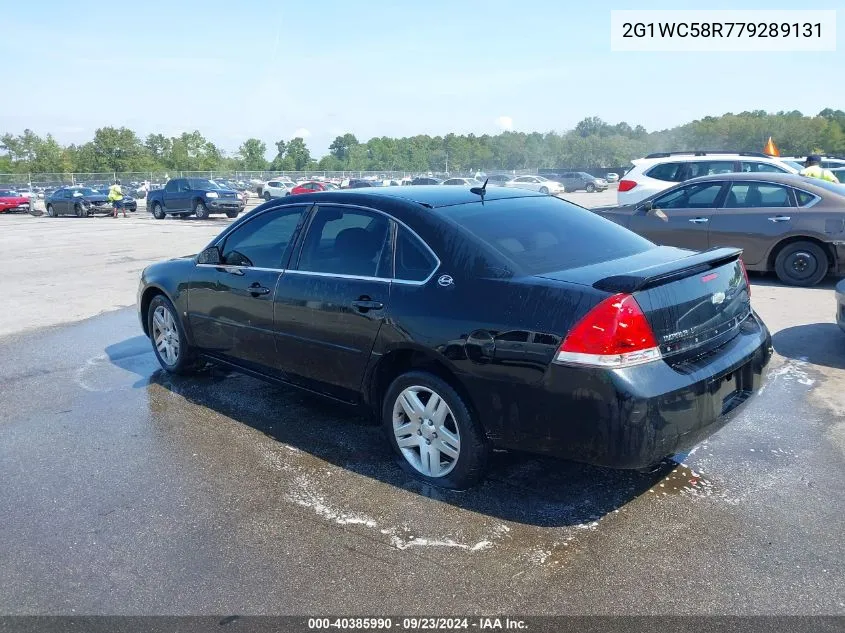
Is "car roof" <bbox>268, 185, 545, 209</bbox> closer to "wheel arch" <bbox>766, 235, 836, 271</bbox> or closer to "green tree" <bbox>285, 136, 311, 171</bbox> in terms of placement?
"wheel arch" <bbox>766, 235, 836, 271</bbox>

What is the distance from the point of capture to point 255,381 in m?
6.01

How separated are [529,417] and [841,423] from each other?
8.74ft

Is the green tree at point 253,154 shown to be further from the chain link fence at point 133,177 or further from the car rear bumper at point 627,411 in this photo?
the car rear bumper at point 627,411

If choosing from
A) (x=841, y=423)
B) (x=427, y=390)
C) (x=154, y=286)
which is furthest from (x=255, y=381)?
(x=841, y=423)

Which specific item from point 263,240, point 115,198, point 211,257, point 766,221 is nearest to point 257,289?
point 263,240

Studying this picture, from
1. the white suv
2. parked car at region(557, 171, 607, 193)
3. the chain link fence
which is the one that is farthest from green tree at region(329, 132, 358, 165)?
the white suv

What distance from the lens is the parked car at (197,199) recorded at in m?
27.0

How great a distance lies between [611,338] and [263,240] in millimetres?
2722

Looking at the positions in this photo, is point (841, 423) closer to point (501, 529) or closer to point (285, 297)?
point (501, 529)

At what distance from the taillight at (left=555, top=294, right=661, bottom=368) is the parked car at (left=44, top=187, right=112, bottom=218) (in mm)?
32499

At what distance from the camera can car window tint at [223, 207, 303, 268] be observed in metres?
4.85

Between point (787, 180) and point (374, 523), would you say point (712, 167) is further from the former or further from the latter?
point (374, 523)

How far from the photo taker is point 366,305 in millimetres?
4086

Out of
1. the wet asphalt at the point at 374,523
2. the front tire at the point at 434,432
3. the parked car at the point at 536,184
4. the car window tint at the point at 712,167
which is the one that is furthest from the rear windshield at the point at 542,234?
the parked car at the point at 536,184
